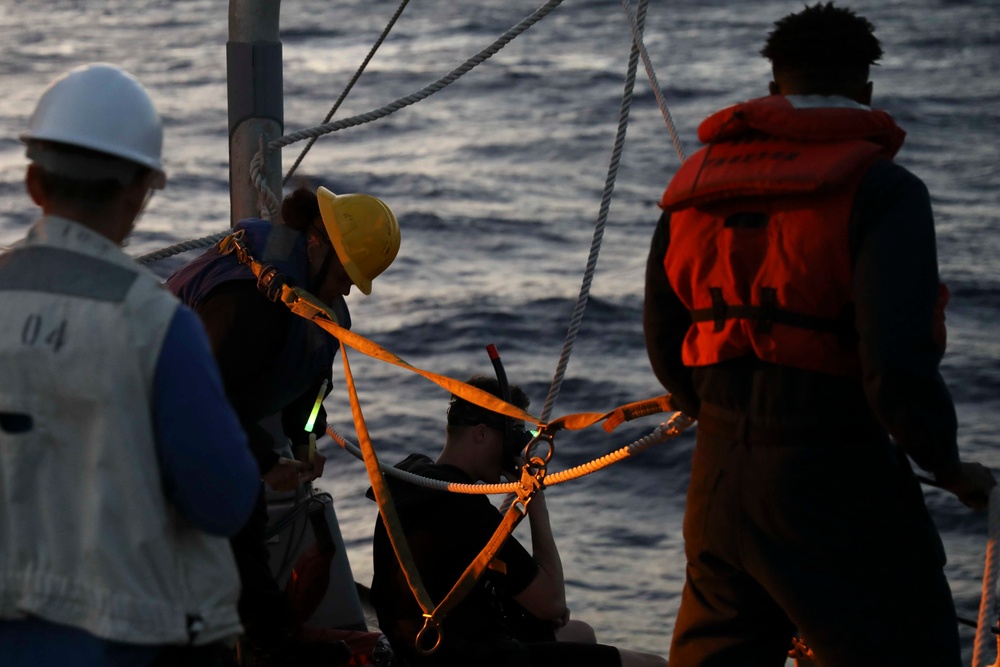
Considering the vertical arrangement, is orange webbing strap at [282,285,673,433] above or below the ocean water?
above

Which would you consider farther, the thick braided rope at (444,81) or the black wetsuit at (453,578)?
the thick braided rope at (444,81)

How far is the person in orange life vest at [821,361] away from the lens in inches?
91.6

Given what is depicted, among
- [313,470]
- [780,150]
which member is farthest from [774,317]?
[313,470]

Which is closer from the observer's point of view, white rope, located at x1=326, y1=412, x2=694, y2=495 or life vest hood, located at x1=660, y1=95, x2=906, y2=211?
life vest hood, located at x1=660, y1=95, x2=906, y2=211

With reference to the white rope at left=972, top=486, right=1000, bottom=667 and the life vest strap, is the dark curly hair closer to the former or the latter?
the life vest strap

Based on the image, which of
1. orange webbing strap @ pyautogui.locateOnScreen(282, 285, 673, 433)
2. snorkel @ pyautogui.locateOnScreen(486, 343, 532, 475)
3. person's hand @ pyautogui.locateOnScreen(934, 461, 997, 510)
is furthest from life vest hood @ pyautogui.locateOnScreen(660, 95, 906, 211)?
snorkel @ pyautogui.locateOnScreen(486, 343, 532, 475)

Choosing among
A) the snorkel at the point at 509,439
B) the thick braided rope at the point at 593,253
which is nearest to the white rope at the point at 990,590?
the thick braided rope at the point at 593,253

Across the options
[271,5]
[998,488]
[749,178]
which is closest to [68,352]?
[749,178]

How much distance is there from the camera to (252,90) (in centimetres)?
439

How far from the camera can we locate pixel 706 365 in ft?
8.43

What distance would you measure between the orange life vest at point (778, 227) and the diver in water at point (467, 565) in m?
1.12

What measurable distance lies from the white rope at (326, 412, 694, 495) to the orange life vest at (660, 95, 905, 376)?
49 cm

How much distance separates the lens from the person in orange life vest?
2326 millimetres

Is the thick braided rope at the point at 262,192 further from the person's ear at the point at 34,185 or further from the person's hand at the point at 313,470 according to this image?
the person's ear at the point at 34,185
